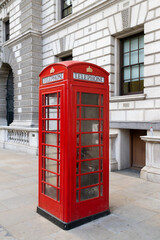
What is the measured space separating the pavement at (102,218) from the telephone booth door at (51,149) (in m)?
0.38

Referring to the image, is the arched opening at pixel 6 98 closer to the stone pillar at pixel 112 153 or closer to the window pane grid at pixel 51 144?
the stone pillar at pixel 112 153

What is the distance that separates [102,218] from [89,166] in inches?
37.5

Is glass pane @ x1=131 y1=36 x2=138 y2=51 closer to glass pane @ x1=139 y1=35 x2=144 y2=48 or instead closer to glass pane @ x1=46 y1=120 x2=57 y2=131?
glass pane @ x1=139 y1=35 x2=144 y2=48

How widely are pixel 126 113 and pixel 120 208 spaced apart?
4.17 meters

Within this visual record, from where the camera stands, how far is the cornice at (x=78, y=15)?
928cm

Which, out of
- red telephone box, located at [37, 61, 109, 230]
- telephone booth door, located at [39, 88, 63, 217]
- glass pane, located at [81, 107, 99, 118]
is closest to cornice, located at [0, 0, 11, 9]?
red telephone box, located at [37, 61, 109, 230]

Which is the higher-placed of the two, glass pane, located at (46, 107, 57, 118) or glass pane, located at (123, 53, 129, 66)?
glass pane, located at (123, 53, 129, 66)

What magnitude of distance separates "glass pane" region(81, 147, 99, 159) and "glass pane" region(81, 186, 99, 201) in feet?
1.83

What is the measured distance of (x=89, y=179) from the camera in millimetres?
4094

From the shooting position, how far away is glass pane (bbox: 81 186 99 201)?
4023 mm

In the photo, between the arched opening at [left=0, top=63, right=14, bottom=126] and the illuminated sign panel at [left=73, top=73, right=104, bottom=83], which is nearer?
the illuminated sign panel at [left=73, top=73, right=104, bottom=83]

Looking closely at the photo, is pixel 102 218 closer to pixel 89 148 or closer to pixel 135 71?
pixel 89 148

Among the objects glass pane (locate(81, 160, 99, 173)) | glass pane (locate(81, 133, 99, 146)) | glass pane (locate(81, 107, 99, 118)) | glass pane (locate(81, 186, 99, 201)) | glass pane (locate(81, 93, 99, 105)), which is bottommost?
glass pane (locate(81, 186, 99, 201))

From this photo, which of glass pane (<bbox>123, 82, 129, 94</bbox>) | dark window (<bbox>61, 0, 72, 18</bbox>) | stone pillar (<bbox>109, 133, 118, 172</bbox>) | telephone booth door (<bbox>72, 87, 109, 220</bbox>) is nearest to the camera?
telephone booth door (<bbox>72, 87, 109, 220</bbox>)
